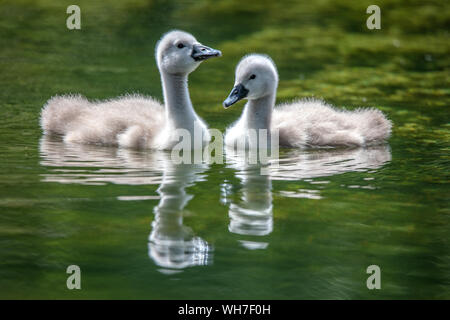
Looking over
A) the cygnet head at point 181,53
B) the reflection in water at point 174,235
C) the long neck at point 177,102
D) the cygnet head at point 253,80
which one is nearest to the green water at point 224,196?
the reflection in water at point 174,235

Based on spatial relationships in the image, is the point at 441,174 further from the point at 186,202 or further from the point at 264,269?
the point at 264,269

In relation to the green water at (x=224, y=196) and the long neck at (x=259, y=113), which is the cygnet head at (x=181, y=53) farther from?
the green water at (x=224, y=196)

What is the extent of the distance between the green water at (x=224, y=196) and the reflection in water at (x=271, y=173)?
0.07 feet

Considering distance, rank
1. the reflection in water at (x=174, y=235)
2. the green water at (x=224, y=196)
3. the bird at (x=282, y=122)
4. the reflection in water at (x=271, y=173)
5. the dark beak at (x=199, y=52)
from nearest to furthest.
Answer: the green water at (x=224, y=196) → the reflection in water at (x=174, y=235) → the reflection in water at (x=271, y=173) → the dark beak at (x=199, y=52) → the bird at (x=282, y=122)

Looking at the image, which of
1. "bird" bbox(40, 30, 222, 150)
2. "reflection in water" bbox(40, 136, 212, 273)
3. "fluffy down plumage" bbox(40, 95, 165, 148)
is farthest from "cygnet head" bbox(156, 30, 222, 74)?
"reflection in water" bbox(40, 136, 212, 273)

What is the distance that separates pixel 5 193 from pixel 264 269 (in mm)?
2767

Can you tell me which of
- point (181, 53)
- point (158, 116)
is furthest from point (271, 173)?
point (158, 116)

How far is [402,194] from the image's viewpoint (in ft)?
25.0

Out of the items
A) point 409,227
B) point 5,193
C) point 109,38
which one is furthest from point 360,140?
point 109,38

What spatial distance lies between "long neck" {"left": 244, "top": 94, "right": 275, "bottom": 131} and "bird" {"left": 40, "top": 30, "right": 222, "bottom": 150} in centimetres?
49

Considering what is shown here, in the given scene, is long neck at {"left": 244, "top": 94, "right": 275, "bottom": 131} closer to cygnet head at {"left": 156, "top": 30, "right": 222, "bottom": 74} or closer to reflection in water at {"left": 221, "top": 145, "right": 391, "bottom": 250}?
reflection in water at {"left": 221, "top": 145, "right": 391, "bottom": 250}

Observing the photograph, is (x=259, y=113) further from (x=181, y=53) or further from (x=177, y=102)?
(x=181, y=53)

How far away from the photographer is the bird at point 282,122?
30.5ft

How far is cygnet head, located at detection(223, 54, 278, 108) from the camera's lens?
30.4ft
